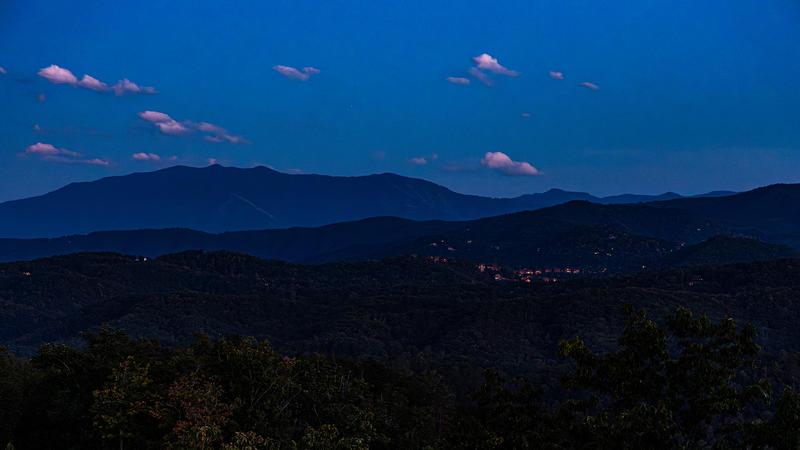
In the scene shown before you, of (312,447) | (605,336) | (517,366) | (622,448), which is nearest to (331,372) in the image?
(312,447)

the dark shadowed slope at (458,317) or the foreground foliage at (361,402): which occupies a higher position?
the foreground foliage at (361,402)

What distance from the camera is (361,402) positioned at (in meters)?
49.5

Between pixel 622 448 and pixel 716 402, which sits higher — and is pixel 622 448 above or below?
below

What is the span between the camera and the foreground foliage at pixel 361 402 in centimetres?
2150

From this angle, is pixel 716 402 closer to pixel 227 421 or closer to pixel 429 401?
pixel 227 421

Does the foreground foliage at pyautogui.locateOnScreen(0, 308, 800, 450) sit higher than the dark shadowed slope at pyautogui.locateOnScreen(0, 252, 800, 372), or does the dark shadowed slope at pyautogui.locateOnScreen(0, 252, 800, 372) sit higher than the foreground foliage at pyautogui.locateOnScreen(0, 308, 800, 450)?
the foreground foliage at pyautogui.locateOnScreen(0, 308, 800, 450)

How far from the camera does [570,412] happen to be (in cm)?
2644

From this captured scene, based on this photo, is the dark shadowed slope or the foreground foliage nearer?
the foreground foliage

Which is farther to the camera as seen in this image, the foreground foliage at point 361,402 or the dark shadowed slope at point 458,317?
the dark shadowed slope at point 458,317

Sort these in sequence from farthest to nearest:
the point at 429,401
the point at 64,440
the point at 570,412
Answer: the point at 429,401 < the point at 64,440 < the point at 570,412

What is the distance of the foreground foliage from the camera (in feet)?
70.5

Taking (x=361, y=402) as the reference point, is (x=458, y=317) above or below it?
below

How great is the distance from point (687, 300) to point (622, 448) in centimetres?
14308

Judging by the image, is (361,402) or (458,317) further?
(458,317)
